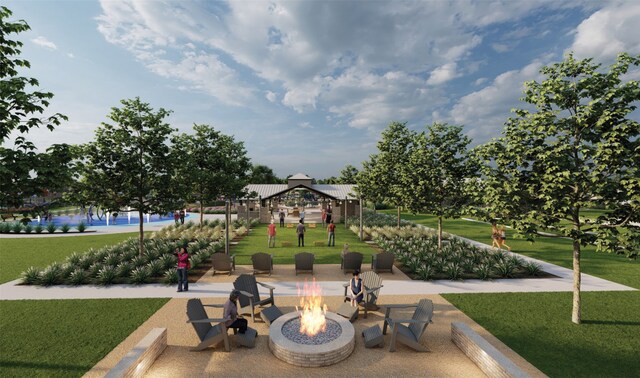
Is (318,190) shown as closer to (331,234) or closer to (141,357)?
(331,234)

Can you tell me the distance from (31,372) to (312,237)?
61.0 feet

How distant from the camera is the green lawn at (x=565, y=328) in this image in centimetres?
634

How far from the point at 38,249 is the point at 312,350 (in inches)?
845

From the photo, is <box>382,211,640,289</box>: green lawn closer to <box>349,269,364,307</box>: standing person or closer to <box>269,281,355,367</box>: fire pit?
<box>349,269,364,307</box>: standing person

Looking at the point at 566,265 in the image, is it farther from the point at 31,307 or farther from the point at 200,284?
the point at 31,307

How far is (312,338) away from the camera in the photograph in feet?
22.4

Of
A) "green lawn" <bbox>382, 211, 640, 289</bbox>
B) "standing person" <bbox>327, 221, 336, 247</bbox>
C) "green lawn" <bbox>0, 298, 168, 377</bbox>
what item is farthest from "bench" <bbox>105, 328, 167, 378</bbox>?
"green lawn" <bbox>382, 211, 640, 289</bbox>

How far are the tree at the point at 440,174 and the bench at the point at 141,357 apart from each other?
14.6m

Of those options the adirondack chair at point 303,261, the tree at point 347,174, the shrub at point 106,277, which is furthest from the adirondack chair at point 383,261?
the tree at point 347,174

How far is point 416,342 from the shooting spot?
6742 mm

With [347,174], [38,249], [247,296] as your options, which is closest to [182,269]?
[247,296]

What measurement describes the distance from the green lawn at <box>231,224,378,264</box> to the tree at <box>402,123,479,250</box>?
14.6ft

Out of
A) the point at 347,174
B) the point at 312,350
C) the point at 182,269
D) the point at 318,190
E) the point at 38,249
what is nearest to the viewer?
the point at 312,350

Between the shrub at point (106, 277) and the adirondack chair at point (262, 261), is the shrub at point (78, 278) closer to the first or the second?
the shrub at point (106, 277)
